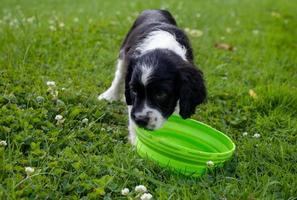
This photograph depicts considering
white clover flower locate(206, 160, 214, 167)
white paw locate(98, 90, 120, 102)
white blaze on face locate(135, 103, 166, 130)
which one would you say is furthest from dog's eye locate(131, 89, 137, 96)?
white paw locate(98, 90, 120, 102)

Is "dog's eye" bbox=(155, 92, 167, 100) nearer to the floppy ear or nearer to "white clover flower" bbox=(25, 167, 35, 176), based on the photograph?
the floppy ear

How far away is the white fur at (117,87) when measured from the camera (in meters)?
5.86

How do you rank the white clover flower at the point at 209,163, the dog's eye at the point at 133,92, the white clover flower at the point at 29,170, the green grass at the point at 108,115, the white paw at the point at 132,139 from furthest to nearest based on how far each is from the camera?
the white paw at the point at 132,139, the dog's eye at the point at 133,92, the white clover flower at the point at 209,163, the green grass at the point at 108,115, the white clover flower at the point at 29,170

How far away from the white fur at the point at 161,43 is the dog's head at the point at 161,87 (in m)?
0.22

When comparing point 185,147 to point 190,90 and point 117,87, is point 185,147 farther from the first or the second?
point 117,87

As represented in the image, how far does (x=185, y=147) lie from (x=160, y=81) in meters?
0.64

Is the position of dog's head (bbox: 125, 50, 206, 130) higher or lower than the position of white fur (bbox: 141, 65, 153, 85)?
lower

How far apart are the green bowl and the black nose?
0.35ft

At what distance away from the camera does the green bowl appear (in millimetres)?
4066

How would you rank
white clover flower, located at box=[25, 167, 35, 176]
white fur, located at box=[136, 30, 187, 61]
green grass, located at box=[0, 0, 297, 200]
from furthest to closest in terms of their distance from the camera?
white fur, located at box=[136, 30, 187, 61], green grass, located at box=[0, 0, 297, 200], white clover flower, located at box=[25, 167, 35, 176]

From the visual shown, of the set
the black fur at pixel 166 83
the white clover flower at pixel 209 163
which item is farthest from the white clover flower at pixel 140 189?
the black fur at pixel 166 83

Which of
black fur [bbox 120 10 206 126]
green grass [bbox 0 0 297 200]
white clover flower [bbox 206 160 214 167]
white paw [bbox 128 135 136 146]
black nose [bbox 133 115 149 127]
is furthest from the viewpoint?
white paw [bbox 128 135 136 146]

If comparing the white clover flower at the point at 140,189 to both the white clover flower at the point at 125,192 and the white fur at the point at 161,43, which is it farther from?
the white fur at the point at 161,43

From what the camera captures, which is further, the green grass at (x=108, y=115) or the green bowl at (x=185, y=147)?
the green bowl at (x=185, y=147)
